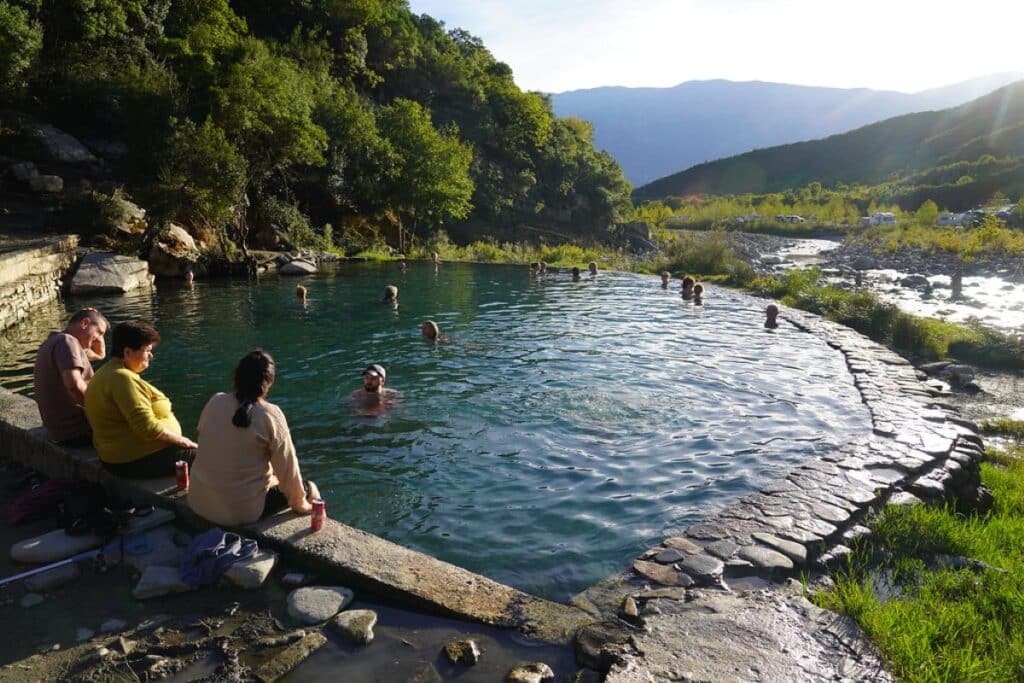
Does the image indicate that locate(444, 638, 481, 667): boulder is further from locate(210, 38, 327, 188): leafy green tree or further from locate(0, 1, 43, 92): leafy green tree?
locate(0, 1, 43, 92): leafy green tree

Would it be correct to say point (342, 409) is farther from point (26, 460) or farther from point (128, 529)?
point (128, 529)

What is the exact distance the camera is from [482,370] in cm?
1190

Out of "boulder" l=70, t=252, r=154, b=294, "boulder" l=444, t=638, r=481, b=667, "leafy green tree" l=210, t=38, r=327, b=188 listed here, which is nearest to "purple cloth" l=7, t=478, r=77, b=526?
"boulder" l=444, t=638, r=481, b=667

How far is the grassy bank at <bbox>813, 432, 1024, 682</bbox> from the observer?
12.5 feet

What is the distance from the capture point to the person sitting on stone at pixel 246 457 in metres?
4.58

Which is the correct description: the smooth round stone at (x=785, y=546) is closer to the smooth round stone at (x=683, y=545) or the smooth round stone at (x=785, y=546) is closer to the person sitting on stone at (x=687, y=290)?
the smooth round stone at (x=683, y=545)

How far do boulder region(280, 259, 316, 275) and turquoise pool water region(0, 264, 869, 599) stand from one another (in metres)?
6.14

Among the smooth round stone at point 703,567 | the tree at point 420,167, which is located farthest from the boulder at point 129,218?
the smooth round stone at point 703,567

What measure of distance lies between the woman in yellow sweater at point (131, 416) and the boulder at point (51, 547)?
0.77m

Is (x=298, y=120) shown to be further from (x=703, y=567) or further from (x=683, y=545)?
(x=703, y=567)

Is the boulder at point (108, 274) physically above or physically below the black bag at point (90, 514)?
above

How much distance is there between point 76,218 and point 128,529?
21583 mm

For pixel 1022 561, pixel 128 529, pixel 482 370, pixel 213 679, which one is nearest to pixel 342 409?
pixel 482 370

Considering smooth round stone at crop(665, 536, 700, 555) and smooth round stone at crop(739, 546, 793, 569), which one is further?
smooth round stone at crop(665, 536, 700, 555)
